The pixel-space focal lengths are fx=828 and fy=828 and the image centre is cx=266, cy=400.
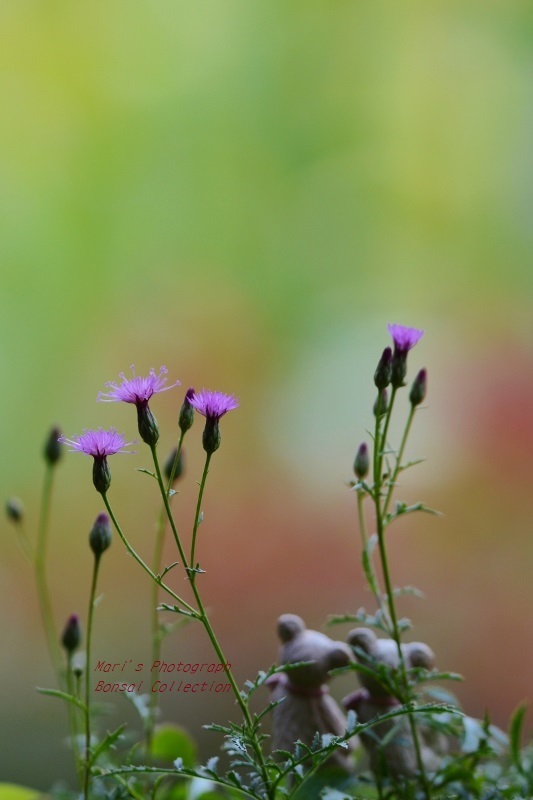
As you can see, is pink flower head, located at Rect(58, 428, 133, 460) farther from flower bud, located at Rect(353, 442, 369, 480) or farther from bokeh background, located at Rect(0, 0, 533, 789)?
bokeh background, located at Rect(0, 0, 533, 789)

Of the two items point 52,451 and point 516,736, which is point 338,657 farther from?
point 52,451

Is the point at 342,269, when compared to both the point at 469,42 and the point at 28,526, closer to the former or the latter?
the point at 469,42

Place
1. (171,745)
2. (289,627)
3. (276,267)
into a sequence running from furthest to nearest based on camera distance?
(276,267) → (171,745) → (289,627)

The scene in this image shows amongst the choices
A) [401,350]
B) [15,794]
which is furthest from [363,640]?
[15,794]

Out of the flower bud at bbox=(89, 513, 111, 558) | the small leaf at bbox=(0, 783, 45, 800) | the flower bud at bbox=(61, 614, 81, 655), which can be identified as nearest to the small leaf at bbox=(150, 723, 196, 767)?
the small leaf at bbox=(0, 783, 45, 800)

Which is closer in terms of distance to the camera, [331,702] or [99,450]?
[99,450]

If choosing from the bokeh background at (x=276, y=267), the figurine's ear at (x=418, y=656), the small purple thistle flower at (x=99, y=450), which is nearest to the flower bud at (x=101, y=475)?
the small purple thistle flower at (x=99, y=450)

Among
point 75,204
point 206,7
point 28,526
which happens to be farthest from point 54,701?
point 206,7
